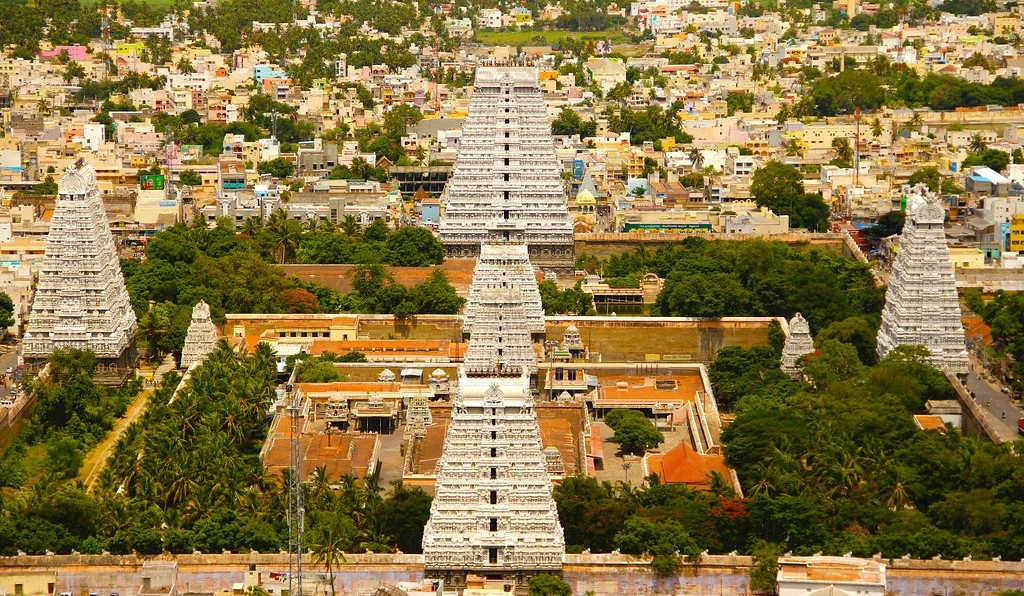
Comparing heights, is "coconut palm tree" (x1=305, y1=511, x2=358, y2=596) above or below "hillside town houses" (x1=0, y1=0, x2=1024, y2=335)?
above

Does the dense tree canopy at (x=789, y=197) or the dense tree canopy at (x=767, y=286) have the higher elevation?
the dense tree canopy at (x=767, y=286)

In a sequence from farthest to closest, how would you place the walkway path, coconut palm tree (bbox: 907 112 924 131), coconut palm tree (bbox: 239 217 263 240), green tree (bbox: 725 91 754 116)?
1. green tree (bbox: 725 91 754 116)
2. coconut palm tree (bbox: 907 112 924 131)
3. coconut palm tree (bbox: 239 217 263 240)
4. the walkway path

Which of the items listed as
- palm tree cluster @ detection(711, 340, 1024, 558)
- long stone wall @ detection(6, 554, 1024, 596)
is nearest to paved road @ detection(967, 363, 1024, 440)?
palm tree cluster @ detection(711, 340, 1024, 558)

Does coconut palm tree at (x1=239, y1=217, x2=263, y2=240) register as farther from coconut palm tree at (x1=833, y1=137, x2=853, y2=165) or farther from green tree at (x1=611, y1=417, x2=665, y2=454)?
coconut palm tree at (x1=833, y1=137, x2=853, y2=165)

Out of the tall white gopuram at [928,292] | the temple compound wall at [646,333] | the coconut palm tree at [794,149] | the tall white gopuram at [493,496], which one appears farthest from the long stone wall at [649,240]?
the tall white gopuram at [493,496]

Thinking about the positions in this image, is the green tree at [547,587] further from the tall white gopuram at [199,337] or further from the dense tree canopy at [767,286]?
the dense tree canopy at [767,286]

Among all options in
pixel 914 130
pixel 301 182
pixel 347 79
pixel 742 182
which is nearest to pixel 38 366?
pixel 301 182
